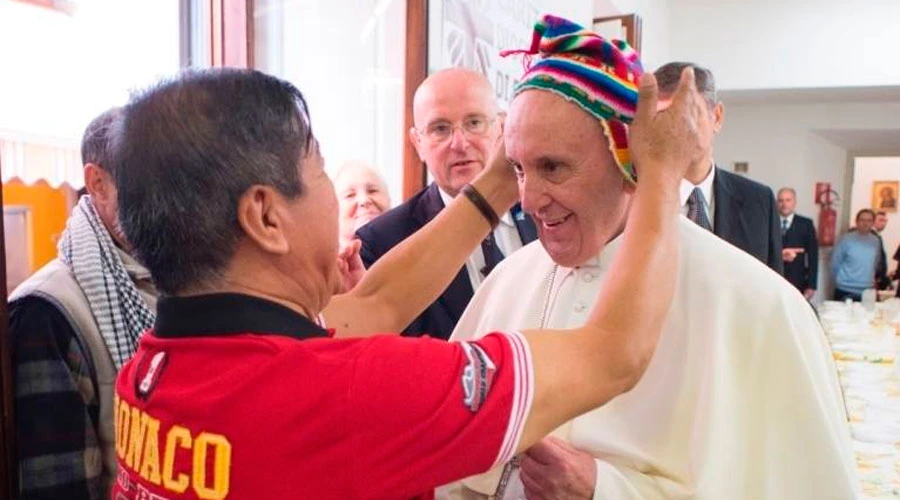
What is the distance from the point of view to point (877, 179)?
14672 mm

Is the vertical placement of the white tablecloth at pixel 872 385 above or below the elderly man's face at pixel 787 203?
below

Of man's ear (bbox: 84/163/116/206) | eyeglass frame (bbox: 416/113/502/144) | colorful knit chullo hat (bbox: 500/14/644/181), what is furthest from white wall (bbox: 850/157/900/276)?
man's ear (bbox: 84/163/116/206)

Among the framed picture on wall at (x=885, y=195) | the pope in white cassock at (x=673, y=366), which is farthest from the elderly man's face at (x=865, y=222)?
the pope in white cassock at (x=673, y=366)

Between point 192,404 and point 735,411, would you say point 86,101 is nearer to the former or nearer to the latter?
point 192,404

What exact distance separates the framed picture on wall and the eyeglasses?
14.9 meters

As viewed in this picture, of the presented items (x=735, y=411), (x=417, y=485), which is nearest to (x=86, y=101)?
(x=417, y=485)

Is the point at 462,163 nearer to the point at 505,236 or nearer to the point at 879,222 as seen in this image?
the point at 505,236

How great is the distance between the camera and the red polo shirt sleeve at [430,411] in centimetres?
82

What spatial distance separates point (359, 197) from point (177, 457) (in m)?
1.81

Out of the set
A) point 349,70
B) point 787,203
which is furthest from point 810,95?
point 349,70

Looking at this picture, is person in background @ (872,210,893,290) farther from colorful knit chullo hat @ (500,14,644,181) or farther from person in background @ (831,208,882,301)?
colorful knit chullo hat @ (500,14,644,181)

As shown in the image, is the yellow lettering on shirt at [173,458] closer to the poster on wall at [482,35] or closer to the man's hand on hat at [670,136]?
the man's hand on hat at [670,136]

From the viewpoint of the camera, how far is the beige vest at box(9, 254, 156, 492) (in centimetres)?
143

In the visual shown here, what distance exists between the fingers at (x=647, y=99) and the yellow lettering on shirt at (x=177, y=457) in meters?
0.78
